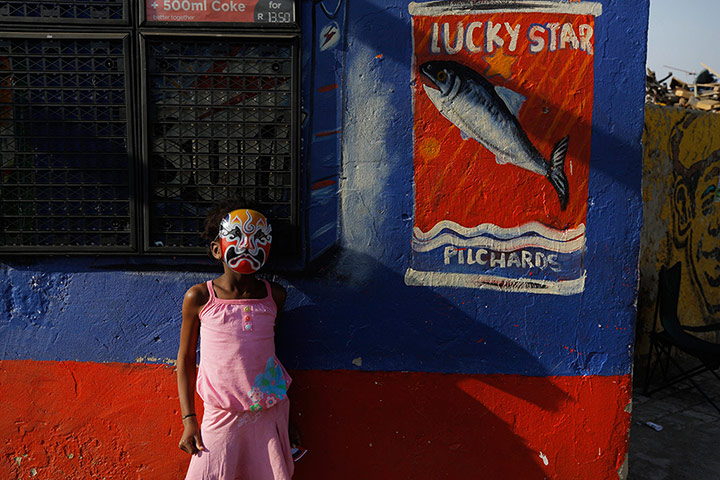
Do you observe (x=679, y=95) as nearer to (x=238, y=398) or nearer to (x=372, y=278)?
(x=372, y=278)

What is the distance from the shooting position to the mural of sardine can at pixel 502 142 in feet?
9.11

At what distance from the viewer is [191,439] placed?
2.39m

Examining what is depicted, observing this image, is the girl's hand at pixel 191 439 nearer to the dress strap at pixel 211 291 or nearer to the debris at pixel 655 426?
the dress strap at pixel 211 291

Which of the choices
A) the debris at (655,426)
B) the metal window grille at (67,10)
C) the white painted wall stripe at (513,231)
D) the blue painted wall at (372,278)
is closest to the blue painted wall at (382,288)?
the blue painted wall at (372,278)

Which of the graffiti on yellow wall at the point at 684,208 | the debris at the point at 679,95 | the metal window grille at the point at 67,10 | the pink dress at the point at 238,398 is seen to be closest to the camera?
the pink dress at the point at 238,398

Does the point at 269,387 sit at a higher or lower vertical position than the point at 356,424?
higher

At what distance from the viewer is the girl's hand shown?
238 cm

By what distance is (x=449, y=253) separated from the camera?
Answer: 2.84 m

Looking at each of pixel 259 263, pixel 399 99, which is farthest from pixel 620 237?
pixel 259 263

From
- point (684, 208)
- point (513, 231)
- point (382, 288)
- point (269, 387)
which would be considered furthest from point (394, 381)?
point (684, 208)

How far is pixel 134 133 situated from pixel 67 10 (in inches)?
28.4

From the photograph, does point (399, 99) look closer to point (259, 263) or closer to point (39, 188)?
point (259, 263)

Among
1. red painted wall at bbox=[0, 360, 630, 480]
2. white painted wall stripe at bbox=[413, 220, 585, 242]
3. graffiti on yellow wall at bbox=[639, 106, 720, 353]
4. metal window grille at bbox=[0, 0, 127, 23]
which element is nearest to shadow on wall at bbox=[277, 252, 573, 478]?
red painted wall at bbox=[0, 360, 630, 480]

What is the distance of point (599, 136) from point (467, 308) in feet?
3.64
